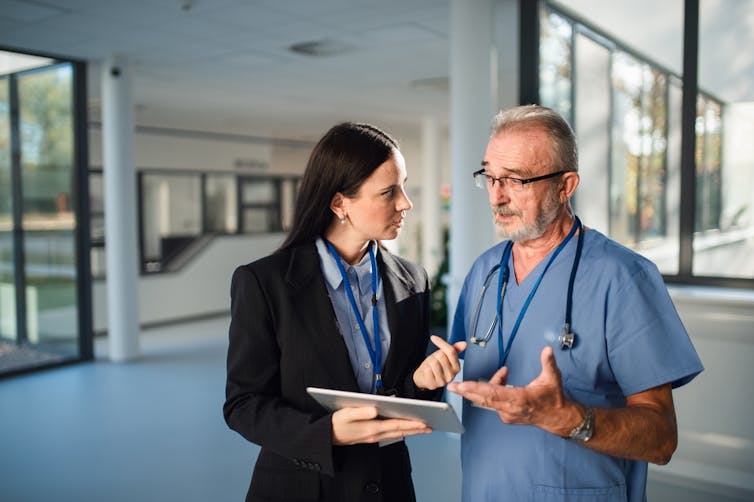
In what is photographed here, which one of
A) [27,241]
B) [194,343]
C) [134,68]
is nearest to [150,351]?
[194,343]

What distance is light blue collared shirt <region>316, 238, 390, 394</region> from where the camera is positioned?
5.61 ft

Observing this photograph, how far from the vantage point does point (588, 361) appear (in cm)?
148

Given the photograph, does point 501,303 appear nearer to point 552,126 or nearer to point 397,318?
point 397,318

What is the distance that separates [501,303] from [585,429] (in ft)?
1.46

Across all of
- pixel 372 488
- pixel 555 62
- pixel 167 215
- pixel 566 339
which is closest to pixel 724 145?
pixel 555 62

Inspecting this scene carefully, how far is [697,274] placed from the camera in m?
4.36

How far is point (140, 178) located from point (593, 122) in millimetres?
7404

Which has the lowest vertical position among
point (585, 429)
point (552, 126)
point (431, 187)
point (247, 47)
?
point (585, 429)

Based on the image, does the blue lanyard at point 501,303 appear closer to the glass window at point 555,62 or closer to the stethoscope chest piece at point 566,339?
the stethoscope chest piece at point 566,339

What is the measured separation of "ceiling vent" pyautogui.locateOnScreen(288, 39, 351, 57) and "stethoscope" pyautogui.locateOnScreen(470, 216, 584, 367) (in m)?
4.63

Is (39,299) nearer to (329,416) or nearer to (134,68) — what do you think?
(134,68)

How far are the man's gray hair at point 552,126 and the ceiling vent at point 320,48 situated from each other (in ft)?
15.1

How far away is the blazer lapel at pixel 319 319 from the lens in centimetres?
164

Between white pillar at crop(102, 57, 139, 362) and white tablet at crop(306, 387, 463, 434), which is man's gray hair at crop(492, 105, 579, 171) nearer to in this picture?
white tablet at crop(306, 387, 463, 434)
